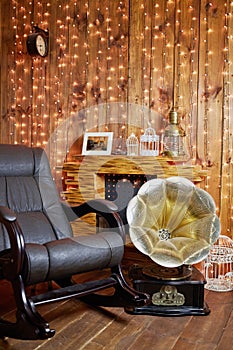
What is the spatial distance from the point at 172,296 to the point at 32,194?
1.15 m

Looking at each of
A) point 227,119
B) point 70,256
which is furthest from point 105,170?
point 70,256

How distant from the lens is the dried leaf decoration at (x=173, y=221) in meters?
2.45

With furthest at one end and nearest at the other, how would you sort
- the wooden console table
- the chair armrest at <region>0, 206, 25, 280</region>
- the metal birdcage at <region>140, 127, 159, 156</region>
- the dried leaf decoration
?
the metal birdcage at <region>140, 127, 159, 156</region> → the wooden console table → the dried leaf decoration → the chair armrest at <region>0, 206, 25, 280</region>

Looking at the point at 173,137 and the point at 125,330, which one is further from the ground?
the point at 173,137

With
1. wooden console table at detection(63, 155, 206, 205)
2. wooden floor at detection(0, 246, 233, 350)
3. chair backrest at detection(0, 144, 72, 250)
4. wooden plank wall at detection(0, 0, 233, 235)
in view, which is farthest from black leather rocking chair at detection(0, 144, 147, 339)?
wooden plank wall at detection(0, 0, 233, 235)

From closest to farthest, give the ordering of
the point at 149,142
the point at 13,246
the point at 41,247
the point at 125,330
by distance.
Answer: the point at 13,246 → the point at 41,247 → the point at 125,330 → the point at 149,142

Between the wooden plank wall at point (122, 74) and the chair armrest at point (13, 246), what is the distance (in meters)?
1.97

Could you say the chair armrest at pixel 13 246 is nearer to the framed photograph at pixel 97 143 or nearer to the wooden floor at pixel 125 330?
the wooden floor at pixel 125 330

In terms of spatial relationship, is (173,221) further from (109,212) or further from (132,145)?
(132,145)

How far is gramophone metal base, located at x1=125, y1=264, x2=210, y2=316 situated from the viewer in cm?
254

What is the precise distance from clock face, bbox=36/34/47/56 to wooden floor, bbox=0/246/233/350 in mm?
2515

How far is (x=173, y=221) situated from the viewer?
2.64 meters

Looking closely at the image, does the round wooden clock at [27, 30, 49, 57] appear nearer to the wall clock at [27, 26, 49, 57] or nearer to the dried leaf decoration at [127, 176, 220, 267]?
the wall clock at [27, 26, 49, 57]

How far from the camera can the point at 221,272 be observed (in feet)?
11.1
